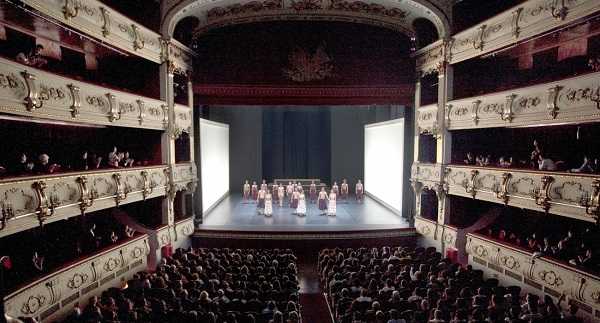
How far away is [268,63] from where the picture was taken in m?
14.0

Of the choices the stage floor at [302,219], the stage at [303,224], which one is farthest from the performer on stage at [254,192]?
the stage at [303,224]

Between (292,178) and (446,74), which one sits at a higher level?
(446,74)

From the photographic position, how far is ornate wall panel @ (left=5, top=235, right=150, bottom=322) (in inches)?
260

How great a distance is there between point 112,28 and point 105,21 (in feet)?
1.24

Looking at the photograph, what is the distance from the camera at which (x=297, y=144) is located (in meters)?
23.3

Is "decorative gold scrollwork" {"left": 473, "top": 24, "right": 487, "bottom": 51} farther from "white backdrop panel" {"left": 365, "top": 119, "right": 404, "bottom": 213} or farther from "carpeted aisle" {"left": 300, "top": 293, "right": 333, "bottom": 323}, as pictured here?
"carpeted aisle" {"left": 300, "top": 293, "right": 333, "bottom": 323}

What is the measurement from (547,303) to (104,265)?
396 inches

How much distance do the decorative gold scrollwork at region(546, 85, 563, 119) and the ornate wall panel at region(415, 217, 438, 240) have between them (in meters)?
5.69

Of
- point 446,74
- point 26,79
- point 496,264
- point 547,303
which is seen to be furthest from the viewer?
point 446,74

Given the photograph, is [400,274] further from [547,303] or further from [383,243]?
[383,243]

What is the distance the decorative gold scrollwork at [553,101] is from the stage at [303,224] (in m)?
6.81

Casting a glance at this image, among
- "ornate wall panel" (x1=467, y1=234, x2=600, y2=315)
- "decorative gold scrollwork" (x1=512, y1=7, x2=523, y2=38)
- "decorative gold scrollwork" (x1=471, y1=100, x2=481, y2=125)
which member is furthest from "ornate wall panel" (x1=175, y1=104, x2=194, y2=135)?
"decorative gold scrollwork" (x1=512, y1=7, x2=523, y2=38)

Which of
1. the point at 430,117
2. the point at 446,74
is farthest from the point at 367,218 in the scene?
the point at 446,74

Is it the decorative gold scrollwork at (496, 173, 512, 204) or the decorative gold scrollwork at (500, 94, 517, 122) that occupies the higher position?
the decorative gold scrollwork at (500, 94, 517, 122)
